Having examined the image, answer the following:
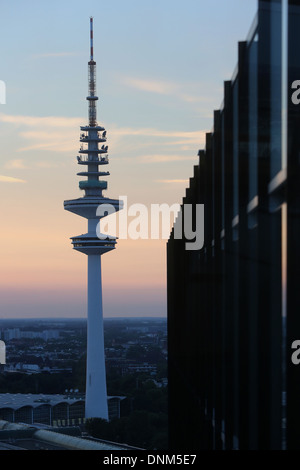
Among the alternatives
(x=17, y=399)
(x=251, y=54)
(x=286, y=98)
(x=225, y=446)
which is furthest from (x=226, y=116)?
(x=17, y=399)

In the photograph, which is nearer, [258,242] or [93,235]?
[258,242]

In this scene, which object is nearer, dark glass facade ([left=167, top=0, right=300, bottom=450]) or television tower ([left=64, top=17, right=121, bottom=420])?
dark glass facade ([left=167, top=0, right=300, bottom=450])

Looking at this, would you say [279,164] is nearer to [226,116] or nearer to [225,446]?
[226,116]

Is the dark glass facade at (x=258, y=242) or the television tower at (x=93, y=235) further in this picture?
the television tower at (x=93, y=235)
